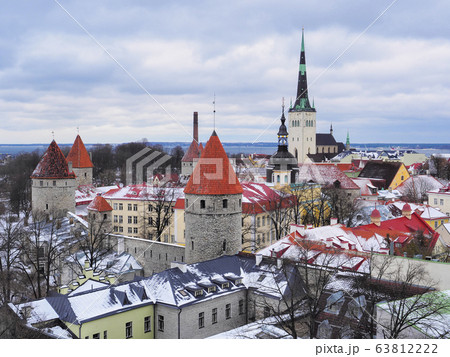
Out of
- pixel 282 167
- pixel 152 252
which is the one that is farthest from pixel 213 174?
pixel 282 167

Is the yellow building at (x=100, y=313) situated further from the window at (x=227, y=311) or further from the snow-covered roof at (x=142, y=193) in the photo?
the snow-covered roof at (x=142, y=193)

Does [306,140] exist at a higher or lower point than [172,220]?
higher

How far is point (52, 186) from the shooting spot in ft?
122

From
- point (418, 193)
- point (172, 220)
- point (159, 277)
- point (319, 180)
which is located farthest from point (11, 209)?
point (418, 193)

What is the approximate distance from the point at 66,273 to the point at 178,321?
12713 mm

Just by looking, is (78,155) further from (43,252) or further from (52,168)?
(43,252)

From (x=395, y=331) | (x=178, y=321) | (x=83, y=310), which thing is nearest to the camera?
(x=395, y=331)

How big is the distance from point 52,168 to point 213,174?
18.5m

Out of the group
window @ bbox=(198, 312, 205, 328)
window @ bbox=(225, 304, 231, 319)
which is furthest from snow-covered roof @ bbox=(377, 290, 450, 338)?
window @ bbox=(225, 304, 231, 319)

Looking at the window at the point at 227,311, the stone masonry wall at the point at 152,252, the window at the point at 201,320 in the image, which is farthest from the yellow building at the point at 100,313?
the stone masonry wall at the point at 152,252

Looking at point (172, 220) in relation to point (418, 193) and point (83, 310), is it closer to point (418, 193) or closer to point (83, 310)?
point (83, 310)

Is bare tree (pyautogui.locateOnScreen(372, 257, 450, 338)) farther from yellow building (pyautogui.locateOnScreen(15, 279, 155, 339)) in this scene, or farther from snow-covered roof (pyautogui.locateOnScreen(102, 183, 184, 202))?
snow-covered roof (pyautogui.locateOnScreen(102, 183, 184, 202))

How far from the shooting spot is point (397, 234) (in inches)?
1065

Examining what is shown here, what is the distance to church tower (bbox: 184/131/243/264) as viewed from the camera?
74.5ft
